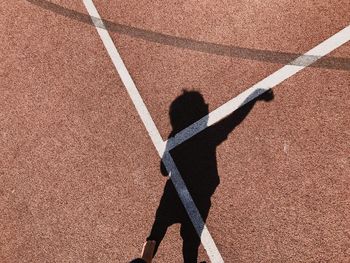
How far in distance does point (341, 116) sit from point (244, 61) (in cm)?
169

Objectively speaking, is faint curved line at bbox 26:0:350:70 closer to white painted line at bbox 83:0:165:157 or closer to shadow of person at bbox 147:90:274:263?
white painted line at bbox 83:0:165:157

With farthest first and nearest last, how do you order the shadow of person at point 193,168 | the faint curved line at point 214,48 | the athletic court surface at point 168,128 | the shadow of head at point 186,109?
the shadow of head at point 186,109
the faint curved line at point 214,48
the shadow of person at point 193,168
the athletic court surface at point 168,128

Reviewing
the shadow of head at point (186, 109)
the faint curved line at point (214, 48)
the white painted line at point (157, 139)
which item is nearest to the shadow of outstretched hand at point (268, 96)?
the faint curved line at point (214, 48)

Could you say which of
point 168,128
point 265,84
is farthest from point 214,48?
point 168,128

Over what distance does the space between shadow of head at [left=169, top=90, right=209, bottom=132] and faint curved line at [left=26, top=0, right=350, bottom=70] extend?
80cm

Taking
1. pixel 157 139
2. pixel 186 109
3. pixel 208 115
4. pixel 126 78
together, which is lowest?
pixel 157 139

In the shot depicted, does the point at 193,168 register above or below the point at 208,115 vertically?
below

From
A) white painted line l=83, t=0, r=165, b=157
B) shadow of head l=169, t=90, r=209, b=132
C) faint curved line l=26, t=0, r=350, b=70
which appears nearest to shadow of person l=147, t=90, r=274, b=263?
shadow of head l=169, t=90, r=209, b=132

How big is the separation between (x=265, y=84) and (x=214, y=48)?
1.03 m

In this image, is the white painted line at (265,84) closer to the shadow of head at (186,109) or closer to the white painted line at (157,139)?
the shadow of head at (186,109)

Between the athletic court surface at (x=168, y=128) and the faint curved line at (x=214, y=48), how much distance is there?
18mm

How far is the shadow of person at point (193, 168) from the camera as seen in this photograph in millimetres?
5836

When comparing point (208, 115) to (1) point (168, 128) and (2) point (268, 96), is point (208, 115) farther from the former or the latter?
(2) point (268, 96)

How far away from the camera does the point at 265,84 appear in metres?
6.06
